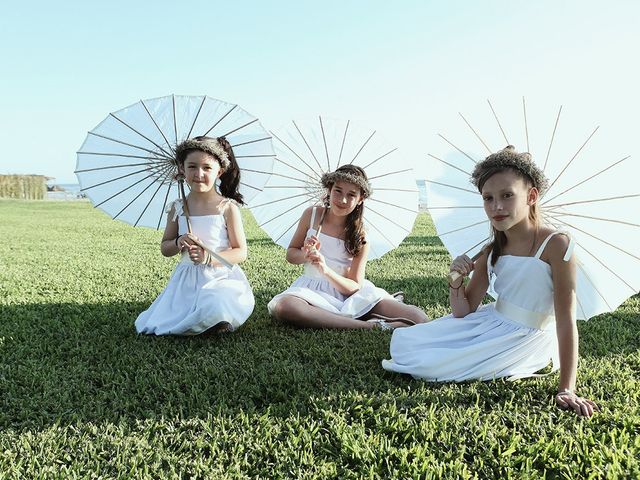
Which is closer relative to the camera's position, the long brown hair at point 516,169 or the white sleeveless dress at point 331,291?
the long brown hair at point 516,169

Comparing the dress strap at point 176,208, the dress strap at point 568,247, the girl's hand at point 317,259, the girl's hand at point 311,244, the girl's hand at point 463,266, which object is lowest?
the girl's hand at point 317,259

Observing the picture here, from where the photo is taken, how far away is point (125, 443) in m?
2.28

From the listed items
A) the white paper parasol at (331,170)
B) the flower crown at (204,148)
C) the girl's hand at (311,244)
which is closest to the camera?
the flower crown at (204,148)

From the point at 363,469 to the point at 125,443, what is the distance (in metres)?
1.08

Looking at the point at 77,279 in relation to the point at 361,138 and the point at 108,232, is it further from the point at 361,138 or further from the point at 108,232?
the point at 108,232

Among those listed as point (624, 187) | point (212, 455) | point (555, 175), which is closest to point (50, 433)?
point (212, 455)

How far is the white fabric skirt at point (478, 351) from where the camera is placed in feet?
9.78

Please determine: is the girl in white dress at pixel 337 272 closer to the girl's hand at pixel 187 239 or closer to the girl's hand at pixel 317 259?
the girl's hand at pixel 317 259

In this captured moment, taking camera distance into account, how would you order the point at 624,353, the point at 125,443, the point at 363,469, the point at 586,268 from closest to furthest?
the point at 363,469, the point at 125,443, the point at 586,268, the point at 624,353

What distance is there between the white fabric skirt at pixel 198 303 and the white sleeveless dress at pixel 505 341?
133cm

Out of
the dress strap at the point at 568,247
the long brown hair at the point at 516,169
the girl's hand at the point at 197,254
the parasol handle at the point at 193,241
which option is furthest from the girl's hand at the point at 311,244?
the dress strap at the point at 568,247

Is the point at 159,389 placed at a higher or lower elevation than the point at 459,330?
lower

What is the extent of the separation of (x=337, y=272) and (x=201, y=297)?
4.15 ft

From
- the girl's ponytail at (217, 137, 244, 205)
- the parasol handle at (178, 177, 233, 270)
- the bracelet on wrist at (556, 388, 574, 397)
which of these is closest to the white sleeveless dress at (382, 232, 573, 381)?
the bracelet on wrist at (556, 388, 574, 397)
